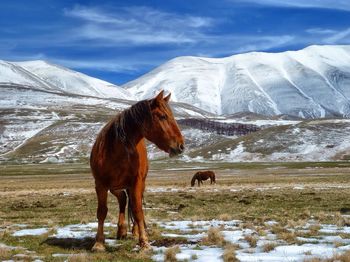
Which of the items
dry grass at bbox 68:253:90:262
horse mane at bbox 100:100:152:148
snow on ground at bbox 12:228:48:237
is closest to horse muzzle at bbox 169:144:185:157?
horse mane at bbox 100:100:152:148

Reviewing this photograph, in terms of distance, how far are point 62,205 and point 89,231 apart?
44.0 ft

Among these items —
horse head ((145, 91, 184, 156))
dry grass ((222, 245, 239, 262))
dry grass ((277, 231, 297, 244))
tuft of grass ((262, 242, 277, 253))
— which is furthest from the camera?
dry grass ((277, 231, 297, 244))

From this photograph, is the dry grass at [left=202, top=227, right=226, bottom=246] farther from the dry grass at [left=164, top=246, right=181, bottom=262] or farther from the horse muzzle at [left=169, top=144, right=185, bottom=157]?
the horse muzzle at [left=169, top=144, right=185, bottom=157]

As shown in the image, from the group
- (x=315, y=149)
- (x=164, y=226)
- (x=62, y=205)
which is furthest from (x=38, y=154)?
(x=164, y=226)

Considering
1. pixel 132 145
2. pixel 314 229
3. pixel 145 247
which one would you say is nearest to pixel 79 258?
pixel 145 247

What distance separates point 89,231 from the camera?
51.0 ft

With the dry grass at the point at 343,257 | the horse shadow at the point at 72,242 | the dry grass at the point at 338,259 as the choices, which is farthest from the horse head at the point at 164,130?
the dry grass at the point at 343,257

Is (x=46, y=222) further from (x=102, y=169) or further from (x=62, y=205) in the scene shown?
(x=62, y=205)

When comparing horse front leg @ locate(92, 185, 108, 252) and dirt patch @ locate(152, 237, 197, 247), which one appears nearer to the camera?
horse front leg @ locate(92, 185, 108, 252)

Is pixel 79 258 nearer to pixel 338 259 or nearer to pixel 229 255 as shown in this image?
pixel 229 255

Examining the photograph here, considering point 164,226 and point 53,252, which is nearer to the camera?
point 53,252

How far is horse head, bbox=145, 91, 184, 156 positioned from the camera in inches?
424

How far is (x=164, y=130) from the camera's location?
10.9 metres

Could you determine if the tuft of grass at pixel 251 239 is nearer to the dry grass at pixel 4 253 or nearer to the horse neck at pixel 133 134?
the horse neck at pixel 133 134
